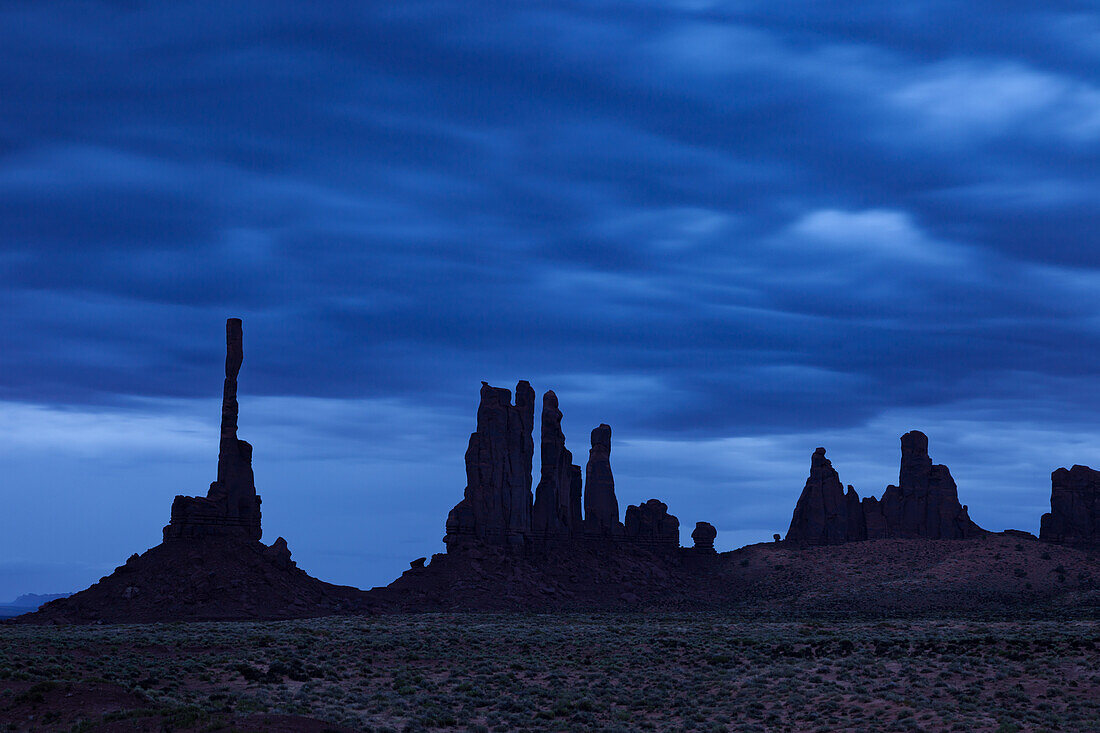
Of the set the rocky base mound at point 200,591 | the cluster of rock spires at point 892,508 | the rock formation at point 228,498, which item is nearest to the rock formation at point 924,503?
the cluster of rock spires at point 892,508

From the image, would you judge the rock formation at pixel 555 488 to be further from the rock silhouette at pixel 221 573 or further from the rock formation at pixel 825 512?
the rock formation at pixel 825 512

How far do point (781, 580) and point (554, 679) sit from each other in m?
77.5

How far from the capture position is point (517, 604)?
335 ft

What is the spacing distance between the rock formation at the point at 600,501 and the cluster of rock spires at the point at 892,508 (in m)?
24.8

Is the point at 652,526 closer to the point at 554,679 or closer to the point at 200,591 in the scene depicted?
the point at 200,591

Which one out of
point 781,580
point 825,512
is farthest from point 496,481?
point 825,512

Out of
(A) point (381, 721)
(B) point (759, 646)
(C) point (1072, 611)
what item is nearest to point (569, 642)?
(B) point (759, 646)

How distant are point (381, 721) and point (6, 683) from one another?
1349cm

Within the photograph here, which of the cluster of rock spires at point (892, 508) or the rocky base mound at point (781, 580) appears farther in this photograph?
the cluster of rock spires at point (892, 508)

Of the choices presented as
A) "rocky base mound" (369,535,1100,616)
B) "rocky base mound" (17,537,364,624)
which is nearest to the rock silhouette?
"rocky base mound" (17,537,364,624)

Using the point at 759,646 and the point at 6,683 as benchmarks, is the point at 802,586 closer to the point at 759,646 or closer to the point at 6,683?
the point at 759,646

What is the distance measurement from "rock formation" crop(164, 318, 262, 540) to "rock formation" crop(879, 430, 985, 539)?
7558 centimetres

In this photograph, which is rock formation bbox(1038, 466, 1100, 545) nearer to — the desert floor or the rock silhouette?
the desert floor

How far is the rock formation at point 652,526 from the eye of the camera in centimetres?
13338
